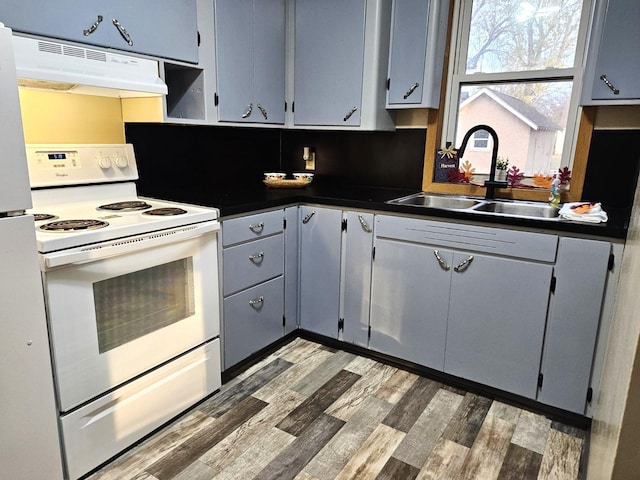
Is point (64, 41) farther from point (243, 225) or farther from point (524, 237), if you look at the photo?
point (524, 237)

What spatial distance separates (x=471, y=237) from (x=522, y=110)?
37.3 inches

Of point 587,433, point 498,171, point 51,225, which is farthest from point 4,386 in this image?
point 498,171

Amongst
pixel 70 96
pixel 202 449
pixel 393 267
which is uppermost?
pixel 70 96

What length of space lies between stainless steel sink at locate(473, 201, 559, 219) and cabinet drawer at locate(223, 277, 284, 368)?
1.19 m

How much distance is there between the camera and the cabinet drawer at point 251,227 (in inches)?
83.0

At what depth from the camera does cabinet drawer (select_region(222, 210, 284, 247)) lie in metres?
2.11

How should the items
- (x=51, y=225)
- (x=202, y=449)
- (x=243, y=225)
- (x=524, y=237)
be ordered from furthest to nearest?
(x=243, y=225)
(x=524, y=237)
(x=202, y=449)
(x=51, y=225)

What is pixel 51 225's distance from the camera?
61.9 inches

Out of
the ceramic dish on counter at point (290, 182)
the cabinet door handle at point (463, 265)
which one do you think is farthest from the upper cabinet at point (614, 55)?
the ceramic dish on counter at point (290, 182)

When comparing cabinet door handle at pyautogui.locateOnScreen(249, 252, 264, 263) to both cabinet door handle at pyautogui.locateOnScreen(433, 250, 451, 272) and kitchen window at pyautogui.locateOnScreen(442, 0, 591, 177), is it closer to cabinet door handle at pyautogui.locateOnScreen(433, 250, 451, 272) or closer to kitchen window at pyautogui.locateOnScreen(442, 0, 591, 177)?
cabinet door handle at pyautogui.locateOnScreen(433, 250, 451, 272)

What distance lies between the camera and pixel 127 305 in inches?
66.2

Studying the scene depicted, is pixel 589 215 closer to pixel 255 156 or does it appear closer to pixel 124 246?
pixel 124 246

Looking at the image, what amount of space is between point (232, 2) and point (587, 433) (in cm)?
267

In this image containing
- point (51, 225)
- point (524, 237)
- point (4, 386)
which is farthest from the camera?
point (524, 237)
